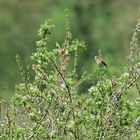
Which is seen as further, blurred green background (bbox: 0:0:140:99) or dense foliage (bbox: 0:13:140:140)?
blurred green background (bbox: 0:0:140:99)

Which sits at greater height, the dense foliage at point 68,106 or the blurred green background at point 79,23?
the blurred green background at point 79,23

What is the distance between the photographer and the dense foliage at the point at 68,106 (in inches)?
151

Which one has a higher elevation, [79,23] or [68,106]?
[79,23]

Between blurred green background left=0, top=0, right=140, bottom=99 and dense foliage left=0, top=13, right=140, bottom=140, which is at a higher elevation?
blurred green background left=0, top=0, right=140, bottom=99

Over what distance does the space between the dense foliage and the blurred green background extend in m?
16.3

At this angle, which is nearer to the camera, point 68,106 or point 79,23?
point 68,106

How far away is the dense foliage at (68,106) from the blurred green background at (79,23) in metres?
16.3

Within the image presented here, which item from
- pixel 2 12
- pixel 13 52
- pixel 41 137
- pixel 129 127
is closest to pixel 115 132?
pixel 129 127

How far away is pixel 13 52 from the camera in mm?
20703

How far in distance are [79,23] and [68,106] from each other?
22.0 metres

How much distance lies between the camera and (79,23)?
25.7 metres

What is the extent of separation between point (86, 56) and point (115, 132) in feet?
66.0

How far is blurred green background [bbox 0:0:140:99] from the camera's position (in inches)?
853

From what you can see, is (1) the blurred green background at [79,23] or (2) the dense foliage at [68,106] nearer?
(2) the dense foliage at [68,106]
